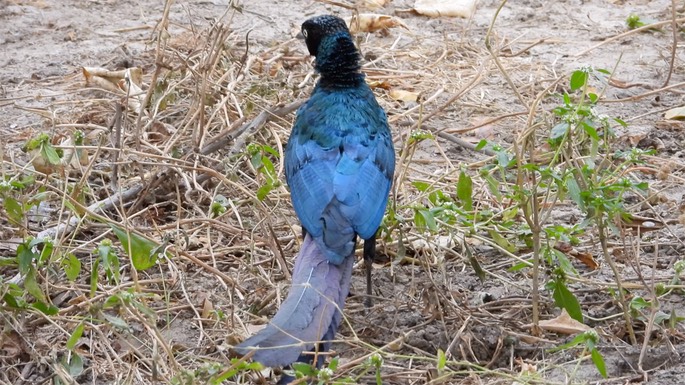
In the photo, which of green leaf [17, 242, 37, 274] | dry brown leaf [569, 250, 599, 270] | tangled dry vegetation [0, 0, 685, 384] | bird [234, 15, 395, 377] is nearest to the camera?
bird [234, 15, 395, 377]

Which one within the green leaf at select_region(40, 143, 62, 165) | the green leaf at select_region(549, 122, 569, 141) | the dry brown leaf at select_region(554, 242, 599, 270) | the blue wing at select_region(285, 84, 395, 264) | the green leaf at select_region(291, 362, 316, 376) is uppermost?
the green leaf at select_region(549, 122, 569, 141)

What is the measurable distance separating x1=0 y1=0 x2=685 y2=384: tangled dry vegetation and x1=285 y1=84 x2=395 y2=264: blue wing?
0.57 feet

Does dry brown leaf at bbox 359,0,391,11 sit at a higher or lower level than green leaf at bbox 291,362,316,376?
lower

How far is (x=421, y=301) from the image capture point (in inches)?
163

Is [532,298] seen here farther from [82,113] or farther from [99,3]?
[99,3]

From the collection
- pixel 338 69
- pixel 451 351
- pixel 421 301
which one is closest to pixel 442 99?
pixel 338 69

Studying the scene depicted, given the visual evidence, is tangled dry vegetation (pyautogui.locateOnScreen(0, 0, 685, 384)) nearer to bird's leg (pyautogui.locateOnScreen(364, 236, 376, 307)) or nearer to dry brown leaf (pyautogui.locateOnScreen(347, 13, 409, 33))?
bird's leg (pyautogui.locateOnScreen(364, 236, 376, 307))

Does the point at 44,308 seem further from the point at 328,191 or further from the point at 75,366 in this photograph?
the point at 328,191

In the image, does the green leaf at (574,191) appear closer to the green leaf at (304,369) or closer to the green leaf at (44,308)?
the green leaf at (304,369)

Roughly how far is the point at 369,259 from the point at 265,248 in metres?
0.58

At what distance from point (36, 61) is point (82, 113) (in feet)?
3.56

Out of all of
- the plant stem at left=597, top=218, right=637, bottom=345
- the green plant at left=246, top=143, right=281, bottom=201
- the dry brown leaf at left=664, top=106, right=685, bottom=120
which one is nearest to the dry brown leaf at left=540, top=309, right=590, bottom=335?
the plant stem at left=597, top=218, right=637, bottom=345

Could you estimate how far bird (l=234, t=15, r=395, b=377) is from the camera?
321 centimetres

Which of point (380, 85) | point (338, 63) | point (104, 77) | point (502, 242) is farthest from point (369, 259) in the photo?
point (104, 77)
